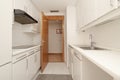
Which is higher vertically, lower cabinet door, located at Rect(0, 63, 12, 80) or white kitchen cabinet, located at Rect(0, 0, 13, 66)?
white kitchen cabinet, located at Rect(0, 0, 13, 66)

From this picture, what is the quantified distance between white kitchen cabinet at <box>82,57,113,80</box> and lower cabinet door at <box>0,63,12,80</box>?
103cm

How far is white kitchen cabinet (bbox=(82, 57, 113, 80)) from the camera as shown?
1651mm

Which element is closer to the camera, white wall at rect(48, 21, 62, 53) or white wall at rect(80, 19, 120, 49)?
white wall at rect(80, 19, 120, 49)

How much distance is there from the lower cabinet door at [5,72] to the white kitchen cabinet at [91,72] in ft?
3.39

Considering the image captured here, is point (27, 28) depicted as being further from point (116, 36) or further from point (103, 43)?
point (116, 36)

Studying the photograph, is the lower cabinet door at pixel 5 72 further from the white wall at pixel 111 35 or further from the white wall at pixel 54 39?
the white wall at pixel 54 39

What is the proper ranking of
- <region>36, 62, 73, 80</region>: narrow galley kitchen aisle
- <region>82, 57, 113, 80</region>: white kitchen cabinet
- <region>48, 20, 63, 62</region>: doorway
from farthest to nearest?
<region>48, 20, 63, 62</region>: doorway
<region>36, 62, 73, 80</region>: narrow galley kitchen aisle
<region>82, 57, 113, 80</region>: white kitchen cabinet

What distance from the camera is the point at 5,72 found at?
151cm

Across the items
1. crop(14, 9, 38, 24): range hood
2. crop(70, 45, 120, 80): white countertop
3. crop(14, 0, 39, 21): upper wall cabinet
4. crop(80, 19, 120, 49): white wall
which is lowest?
crop(70, 45, 120, 80): white countertop

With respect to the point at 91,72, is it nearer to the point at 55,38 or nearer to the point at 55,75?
the point at 55,75

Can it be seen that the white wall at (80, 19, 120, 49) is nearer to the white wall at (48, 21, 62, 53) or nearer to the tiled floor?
the tiled floor

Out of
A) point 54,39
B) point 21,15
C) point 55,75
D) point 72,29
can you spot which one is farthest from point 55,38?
point 21,15

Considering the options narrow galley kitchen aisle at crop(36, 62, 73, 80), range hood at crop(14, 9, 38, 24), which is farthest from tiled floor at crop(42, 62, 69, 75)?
range hood at crop(14, 9, 38, 24)

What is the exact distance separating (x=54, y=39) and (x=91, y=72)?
693 cm
